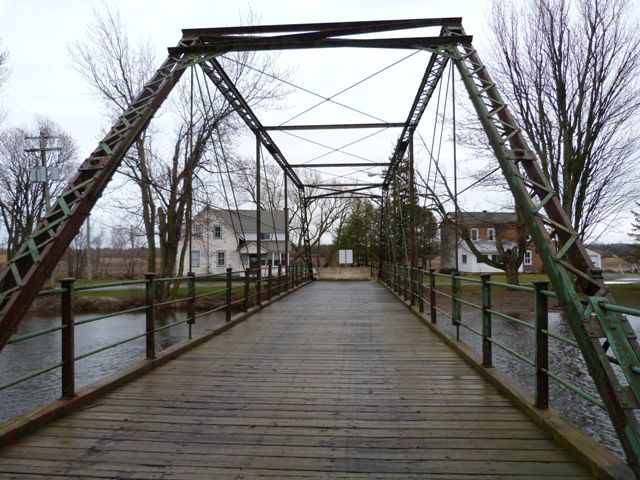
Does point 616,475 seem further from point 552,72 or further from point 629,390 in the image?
point 552,72

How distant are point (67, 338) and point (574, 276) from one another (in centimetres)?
398

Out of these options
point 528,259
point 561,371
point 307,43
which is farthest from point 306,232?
point 528,259

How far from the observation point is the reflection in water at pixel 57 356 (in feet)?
26.1

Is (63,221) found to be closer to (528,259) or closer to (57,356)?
(57,356)

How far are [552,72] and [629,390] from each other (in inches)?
575

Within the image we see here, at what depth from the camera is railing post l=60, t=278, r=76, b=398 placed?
349cm

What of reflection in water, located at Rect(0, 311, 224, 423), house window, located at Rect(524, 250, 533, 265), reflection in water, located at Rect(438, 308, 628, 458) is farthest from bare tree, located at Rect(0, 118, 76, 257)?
house window, located at Rect(524, 250, 533, 265)

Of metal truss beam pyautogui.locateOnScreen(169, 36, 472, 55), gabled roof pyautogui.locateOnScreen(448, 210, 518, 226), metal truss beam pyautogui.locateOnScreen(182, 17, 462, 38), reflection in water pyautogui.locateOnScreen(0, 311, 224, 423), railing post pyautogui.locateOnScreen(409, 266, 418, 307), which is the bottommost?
reflection in water pyautogui.locateOnScreen(0, 311, 224, 423)

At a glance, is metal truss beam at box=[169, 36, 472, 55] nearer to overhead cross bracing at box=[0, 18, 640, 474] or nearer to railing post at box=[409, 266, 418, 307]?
overhead cross bracing at box=[0, 18, 640, 474]

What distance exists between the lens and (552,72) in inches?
577

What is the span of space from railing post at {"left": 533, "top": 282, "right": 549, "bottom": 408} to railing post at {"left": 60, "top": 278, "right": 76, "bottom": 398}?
128 inches

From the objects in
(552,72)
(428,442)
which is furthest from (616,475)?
(552,72)

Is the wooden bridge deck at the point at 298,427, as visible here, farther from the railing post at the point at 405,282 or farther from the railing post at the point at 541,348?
the railing post at the point at 405,282

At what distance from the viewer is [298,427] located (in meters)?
3.12
